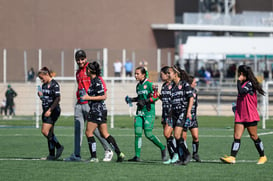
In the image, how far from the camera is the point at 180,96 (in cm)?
1268

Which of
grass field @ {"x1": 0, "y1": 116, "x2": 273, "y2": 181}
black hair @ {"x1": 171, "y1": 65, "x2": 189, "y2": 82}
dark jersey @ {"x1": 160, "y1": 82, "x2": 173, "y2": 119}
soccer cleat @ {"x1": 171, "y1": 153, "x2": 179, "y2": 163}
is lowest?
grass field @ {"x1": 0, "y1": 116, "x2": 273, "y2": 181}

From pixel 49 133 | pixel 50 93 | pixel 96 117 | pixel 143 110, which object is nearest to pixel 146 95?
pixel 143 110

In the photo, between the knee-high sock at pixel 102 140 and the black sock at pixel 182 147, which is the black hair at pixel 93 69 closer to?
the knee-high sock at pixel 102 140

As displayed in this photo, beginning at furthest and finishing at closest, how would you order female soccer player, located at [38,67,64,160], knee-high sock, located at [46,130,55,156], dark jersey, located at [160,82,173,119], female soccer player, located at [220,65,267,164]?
knee-high sock, located at [46,130,55,156]
female soccer player, located at [38,67,64,160]
dark jersey, located at [160,82,173,119]
female soccer player, located at [220,65,267,164]

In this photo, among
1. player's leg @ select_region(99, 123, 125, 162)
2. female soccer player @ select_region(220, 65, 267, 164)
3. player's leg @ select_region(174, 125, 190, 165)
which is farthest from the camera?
player's leg @ select_region(99, 123, 125, 162)

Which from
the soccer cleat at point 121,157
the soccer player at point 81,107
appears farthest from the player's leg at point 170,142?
the soccer player at point 81,107

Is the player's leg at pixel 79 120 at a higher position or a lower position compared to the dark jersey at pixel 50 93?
lower

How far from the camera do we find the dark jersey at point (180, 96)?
1264cm

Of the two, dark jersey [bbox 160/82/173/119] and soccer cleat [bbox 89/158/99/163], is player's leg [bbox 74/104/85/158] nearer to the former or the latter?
soccer cleat [bbox 89/158/99/163]

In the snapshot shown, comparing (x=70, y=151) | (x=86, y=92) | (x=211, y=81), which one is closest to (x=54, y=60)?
(x=211, y=81)

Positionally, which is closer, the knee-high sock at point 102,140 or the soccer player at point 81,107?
the soccer player at point 81,107

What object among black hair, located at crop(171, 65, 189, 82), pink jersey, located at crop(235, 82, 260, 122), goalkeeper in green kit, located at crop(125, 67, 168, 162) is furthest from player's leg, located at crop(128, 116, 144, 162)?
pink jersey, located at crop(235, 82, 260, 122)

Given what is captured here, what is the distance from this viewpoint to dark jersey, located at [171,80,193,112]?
12.6 m

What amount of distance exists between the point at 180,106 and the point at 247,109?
124 cm
